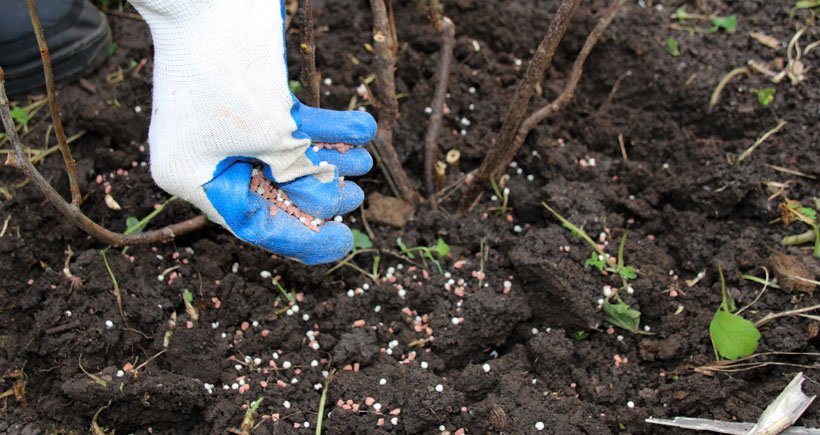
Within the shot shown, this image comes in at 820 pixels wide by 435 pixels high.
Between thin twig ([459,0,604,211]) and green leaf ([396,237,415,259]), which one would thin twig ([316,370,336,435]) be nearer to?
green leaf ([396,237,415,259])

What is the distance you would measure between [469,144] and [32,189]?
1164mm

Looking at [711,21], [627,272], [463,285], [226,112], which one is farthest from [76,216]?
[711,21]

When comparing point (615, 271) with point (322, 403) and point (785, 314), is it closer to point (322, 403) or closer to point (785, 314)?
point (785, 314)

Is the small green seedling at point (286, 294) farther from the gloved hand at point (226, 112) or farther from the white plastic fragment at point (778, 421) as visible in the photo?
the white plastic fragment at point (778, 421)

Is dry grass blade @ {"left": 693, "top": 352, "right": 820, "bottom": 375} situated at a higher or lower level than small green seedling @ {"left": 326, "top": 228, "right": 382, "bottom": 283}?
higher

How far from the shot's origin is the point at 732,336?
5.41ft

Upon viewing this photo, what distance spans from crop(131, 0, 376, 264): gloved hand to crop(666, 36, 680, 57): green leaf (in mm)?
1265

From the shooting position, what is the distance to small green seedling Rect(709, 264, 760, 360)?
1.63 m

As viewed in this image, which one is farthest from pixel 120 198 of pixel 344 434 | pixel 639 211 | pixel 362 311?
pixel 639 211

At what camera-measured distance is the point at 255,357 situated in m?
1.74

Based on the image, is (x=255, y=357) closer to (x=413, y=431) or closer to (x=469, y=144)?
(x=413, y=431)

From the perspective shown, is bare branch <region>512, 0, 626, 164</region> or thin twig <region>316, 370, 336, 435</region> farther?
bare branch <region>512, 0, 626, 164</region>

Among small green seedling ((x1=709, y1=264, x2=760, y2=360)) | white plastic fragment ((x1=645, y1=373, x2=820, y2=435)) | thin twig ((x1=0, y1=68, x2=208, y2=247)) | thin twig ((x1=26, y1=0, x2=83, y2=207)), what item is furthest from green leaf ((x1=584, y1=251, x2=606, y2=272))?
thin twig ((x1=26, y1=0, x2=83, y2=207))

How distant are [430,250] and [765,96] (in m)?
1.09
